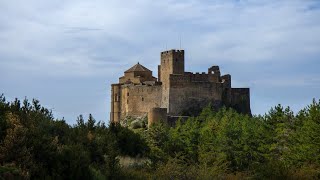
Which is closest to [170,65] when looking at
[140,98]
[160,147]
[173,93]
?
[173,93]

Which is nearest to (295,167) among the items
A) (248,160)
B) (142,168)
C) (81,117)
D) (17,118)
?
(248,160)

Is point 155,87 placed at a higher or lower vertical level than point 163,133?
higher

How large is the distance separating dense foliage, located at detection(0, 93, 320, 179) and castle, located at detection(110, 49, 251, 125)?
3606mm

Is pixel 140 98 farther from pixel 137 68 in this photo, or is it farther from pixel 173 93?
pixel 137 68

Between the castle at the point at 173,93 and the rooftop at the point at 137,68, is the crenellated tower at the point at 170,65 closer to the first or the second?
the castle at the point at 173,93

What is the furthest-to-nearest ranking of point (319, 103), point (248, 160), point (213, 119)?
point (213, 119) < point (248, 160) < point (319, 103)

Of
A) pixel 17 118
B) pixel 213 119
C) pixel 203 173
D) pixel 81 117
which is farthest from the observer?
pixel 213 119

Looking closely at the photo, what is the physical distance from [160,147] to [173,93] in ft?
73.9

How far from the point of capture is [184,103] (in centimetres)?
6550

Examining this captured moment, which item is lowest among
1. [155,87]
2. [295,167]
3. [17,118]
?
[295,167]

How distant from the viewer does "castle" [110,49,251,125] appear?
65188mm

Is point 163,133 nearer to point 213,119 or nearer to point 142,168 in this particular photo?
point 213,119

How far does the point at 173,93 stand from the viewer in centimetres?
6519

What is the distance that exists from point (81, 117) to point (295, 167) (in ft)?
44.2
